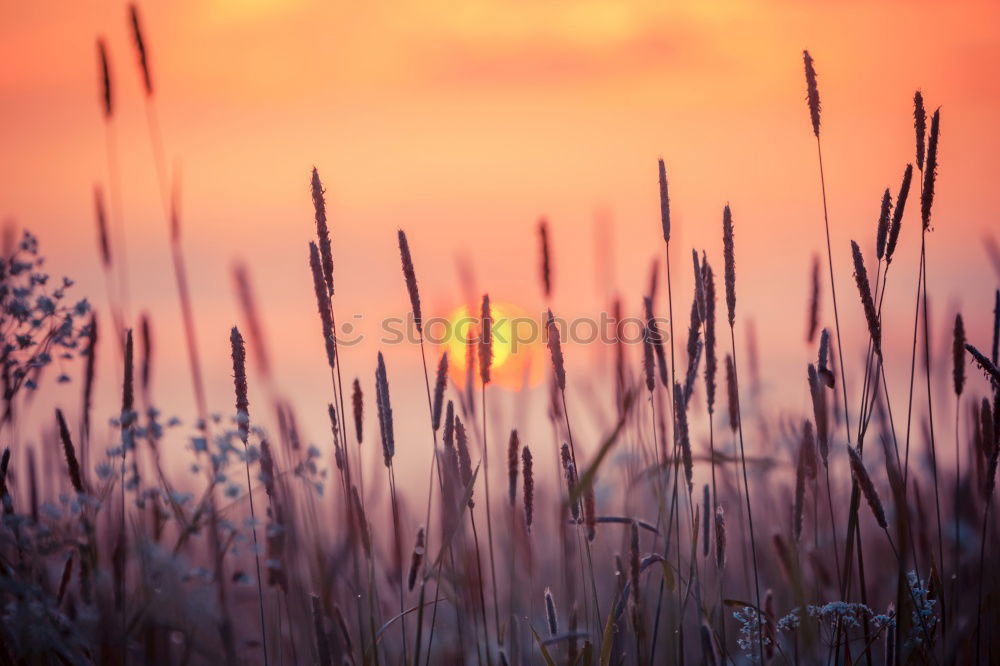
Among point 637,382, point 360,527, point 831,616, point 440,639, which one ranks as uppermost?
point 637,382

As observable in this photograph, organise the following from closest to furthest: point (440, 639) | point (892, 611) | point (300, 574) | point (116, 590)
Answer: point (116, 590)
point (892, 611)
point (300, 574)
point (440, 639)

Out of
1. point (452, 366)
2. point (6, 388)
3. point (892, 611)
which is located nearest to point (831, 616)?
point (892, 611)

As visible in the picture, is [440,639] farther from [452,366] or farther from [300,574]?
[452,366]

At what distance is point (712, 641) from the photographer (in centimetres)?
238

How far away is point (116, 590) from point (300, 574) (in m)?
0.66

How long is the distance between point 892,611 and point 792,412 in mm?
1877

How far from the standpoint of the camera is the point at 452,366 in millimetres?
2807

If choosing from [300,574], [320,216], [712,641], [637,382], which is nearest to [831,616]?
[712,641]

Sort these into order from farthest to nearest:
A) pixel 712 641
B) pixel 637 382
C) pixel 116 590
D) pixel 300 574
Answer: pixel 637 382 < pixel 300 574 < pixel 712 641 < pixel 116 590

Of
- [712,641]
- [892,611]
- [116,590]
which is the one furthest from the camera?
[892,611]

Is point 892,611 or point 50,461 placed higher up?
point 50,461

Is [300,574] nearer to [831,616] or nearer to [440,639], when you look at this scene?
[440,639]

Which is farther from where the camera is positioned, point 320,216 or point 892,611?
point 892,611

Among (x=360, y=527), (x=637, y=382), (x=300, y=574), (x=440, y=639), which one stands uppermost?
(x=637, y=382)
